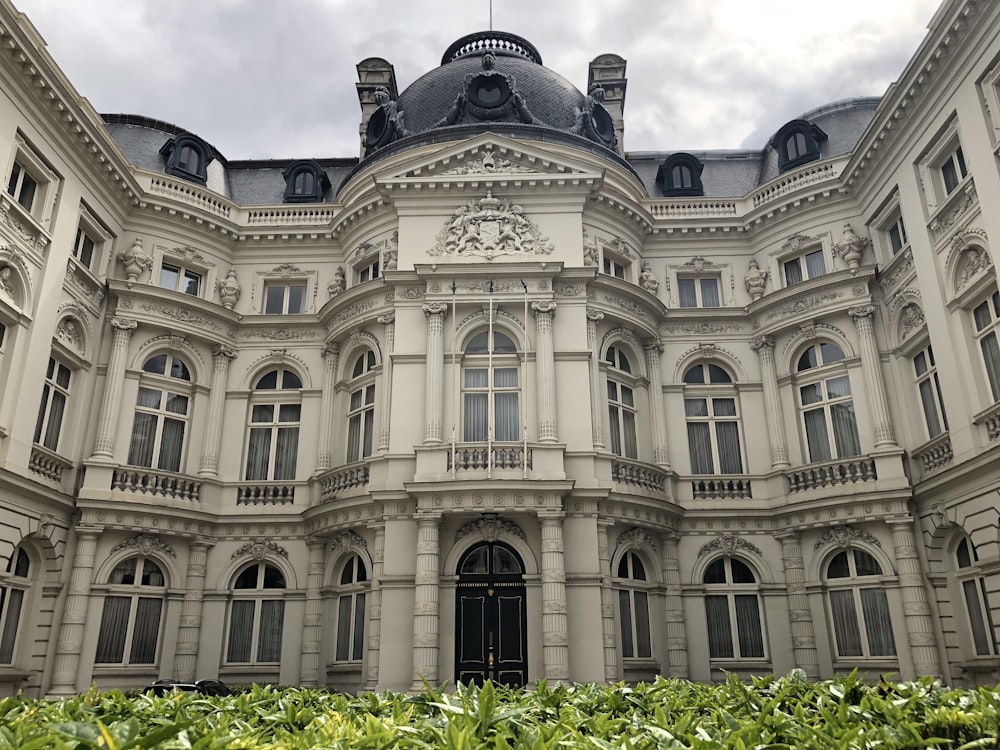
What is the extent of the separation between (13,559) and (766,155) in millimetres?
29090

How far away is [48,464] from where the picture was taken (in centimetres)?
2134

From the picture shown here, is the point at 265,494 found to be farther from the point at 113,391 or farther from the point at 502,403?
the point at 502,403

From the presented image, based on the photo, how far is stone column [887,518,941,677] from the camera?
20.2 meters

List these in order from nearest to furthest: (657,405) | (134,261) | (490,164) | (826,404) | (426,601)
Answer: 1. (426,601)
2. (826,404)
3. (134,261)
4. (490,164)
5. (657,405)

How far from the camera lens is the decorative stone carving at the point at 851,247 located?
2438 cm

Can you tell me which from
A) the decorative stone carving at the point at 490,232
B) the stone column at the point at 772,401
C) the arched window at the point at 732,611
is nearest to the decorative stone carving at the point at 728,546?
the arched window at the point at 732,611

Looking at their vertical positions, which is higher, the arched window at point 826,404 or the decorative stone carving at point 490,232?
the decorative stone carving at point 490,232

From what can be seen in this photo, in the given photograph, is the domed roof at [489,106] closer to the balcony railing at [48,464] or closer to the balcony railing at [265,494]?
the balcony railing at [265,494]

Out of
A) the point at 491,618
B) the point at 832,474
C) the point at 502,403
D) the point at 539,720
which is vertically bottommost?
the point at 539,720

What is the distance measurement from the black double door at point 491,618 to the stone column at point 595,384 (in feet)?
14.2

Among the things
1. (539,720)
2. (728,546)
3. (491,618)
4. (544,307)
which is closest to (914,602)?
(728,546)

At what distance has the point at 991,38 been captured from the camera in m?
17.9

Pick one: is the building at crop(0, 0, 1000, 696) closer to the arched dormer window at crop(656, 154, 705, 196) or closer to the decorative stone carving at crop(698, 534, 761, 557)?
the decorative stone carving at crop(698, 534, 761, 557)

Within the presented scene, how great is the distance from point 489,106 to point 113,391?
16.1 m
